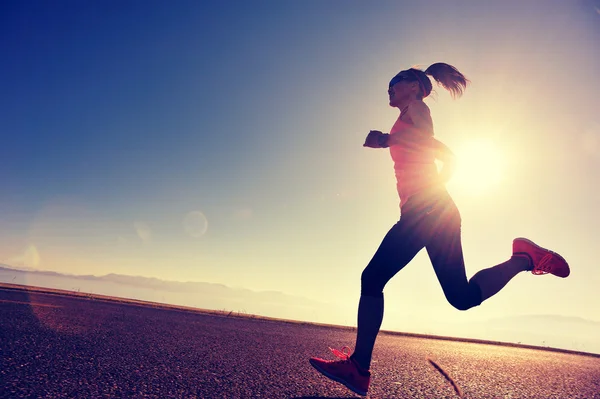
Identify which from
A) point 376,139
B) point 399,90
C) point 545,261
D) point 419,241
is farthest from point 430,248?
point 399,90

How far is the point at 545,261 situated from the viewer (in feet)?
11.3

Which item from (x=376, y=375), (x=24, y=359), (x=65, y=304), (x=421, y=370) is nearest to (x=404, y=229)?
(x=376, y=375)

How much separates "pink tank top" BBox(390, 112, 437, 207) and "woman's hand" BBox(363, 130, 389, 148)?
0.14 m

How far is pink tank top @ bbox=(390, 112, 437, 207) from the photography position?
318 centimetres

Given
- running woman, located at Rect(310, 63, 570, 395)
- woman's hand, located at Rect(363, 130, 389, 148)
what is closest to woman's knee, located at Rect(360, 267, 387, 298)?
running woman, located at Rect(310, 63, 570, 395)

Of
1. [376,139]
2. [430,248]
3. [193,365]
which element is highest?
[376,139]

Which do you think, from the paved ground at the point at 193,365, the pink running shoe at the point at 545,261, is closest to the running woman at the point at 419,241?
the pink running shoe at the point at 545,261

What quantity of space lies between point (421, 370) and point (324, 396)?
5.33 feet

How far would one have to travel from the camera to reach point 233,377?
8.99 ft

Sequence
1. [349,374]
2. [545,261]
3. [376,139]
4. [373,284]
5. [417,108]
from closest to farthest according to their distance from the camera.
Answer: [349,374] → [373,284] → [376,139] → [417,108] → [545,261]

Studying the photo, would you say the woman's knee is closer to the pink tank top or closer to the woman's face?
the pink tank top

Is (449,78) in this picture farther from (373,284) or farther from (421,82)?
(373,284)

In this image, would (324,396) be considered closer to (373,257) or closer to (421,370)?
(373,257)

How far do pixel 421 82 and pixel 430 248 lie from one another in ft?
4.95
